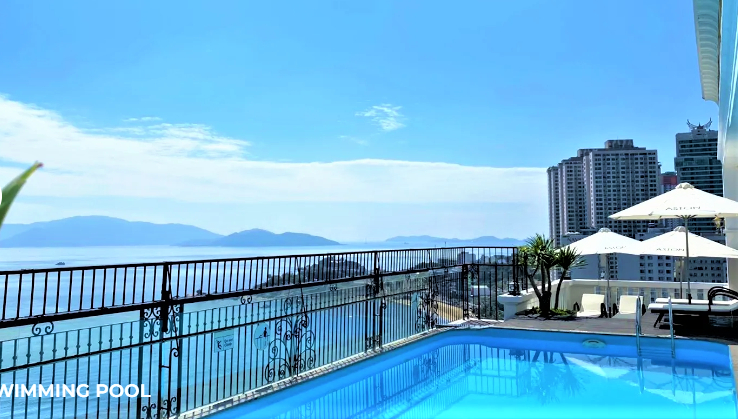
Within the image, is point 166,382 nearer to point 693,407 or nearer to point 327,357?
point 327,357

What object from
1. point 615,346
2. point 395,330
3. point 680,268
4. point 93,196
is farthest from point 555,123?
point 93,196

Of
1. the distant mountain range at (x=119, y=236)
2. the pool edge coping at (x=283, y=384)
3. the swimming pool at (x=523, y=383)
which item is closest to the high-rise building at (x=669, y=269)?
the swimming pool at (x=523, y=383)

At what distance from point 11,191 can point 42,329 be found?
3175mm

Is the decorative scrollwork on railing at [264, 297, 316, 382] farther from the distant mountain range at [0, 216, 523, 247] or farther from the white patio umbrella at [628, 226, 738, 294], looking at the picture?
the distant mountain range at [0, 216, 523, 247]

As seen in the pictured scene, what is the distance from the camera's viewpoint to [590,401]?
6262 millimetres

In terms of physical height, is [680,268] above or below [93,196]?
below

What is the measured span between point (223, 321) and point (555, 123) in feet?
55.9

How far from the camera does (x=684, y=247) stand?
932 centimetres

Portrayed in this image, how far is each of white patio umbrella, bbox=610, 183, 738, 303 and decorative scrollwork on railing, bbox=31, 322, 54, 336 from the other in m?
8.66

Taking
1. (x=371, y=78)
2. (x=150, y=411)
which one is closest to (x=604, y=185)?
(x=371, y=78)

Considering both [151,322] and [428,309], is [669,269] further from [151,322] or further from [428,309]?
[151,322]

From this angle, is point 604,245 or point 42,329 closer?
point 42,329

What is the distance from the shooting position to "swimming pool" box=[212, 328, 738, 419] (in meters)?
5.79

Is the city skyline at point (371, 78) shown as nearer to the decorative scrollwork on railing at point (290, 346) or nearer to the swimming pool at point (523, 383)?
the decorative scrollwork on railing at point (290, 346)
